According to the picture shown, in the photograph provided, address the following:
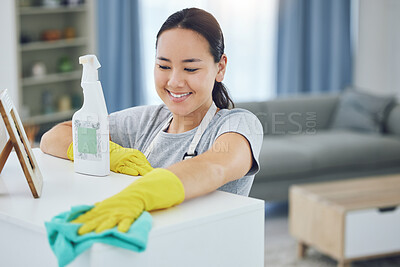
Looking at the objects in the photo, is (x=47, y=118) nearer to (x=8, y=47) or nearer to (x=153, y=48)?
(x=8, y=47)

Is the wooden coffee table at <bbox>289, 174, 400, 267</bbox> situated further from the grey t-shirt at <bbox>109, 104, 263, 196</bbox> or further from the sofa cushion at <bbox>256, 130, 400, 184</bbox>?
the grey t-shirt at <bbox>109, 104, 263, 196</bbox>

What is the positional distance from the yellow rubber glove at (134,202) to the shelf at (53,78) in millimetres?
3182

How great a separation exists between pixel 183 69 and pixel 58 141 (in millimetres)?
380

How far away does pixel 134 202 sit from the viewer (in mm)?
884

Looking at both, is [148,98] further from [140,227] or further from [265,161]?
[140,227]

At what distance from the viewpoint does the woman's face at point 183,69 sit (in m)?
1.15

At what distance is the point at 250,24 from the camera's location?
15.6ft

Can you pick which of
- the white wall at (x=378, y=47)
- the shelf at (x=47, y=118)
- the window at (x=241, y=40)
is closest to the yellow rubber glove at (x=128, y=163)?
the shelf at (x=47, y=118)

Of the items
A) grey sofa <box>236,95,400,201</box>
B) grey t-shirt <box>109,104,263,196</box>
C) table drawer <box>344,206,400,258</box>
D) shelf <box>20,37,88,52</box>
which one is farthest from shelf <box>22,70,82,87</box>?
grey t-shirt <box>109,104,263,196</box>

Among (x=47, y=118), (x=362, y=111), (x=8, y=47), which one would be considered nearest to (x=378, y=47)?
(x=362, y=111)

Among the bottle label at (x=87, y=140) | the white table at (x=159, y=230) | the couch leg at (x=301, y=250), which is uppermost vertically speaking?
the bottle label at (x=87, y=140)

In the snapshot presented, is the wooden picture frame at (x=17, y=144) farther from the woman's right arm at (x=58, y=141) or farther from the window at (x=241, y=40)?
the window at (x=241, y=40)

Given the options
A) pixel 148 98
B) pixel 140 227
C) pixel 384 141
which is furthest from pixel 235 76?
pixel 140 227

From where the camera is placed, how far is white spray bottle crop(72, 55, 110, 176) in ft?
3.58
